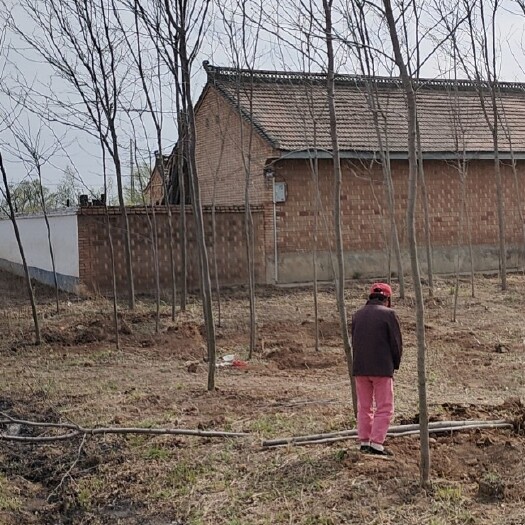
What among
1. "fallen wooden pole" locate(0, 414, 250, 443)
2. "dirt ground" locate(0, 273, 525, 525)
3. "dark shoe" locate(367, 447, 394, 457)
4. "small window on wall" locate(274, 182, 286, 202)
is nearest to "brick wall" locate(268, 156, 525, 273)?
"small window on wall" locate(274, 182, 286, 202)

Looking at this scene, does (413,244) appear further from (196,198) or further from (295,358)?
(295,358)

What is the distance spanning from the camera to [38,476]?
6301 mm

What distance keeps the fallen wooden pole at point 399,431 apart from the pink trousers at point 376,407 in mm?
352

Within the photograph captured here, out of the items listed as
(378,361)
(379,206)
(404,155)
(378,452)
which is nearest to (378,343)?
(378,361)

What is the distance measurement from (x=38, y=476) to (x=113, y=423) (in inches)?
41.0

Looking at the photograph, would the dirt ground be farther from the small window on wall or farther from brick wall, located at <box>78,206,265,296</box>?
the small window on wall

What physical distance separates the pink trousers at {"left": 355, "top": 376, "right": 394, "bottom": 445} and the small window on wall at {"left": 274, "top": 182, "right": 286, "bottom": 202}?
13517 mm

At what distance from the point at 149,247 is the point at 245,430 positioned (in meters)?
11.2

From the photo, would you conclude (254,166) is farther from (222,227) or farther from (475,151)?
(475,151)

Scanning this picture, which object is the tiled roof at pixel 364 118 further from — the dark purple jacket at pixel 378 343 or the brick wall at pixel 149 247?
the dark purple jacket at pixel 378 343

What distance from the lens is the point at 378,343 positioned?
552cm

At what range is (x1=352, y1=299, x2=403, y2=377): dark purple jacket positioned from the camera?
5.50 metres

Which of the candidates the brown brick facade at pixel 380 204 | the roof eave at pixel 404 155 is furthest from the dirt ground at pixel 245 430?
the roof eave at pixel 404 155

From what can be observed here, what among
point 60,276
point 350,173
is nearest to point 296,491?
point 60,276
